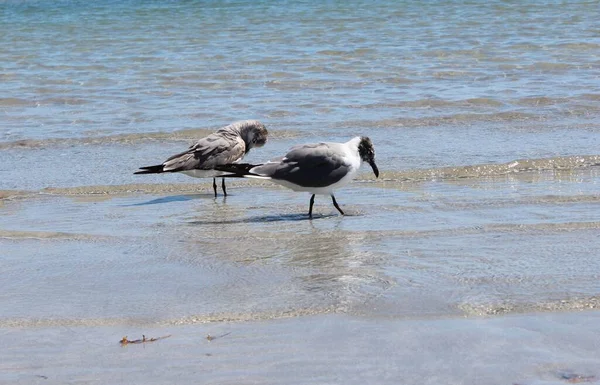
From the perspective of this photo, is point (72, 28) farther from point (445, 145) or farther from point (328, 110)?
→ point (445, 145)

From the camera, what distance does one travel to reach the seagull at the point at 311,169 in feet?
22.5

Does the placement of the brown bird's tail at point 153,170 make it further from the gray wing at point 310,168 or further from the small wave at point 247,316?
the small wave at point 247,316

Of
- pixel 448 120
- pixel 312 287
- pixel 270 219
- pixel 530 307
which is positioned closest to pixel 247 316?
pixel 312 287

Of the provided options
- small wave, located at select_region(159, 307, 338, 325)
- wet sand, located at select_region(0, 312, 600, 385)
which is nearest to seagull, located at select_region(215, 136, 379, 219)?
small wave, located at select_region(159, 307, 338, 325)

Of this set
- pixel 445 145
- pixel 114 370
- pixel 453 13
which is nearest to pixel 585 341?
pixel 114 370

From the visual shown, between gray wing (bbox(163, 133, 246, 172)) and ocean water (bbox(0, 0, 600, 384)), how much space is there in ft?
0.71

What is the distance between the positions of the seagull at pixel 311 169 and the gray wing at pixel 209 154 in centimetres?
106

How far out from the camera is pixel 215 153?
26.9ft

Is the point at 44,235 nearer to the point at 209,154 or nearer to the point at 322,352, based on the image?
the point at 209,154

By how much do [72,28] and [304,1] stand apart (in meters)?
6.50

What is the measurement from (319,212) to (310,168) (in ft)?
1.10

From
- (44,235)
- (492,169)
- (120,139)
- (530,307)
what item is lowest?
(120,139)

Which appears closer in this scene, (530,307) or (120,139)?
(530,307)

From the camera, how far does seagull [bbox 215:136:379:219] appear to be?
22.5ft
